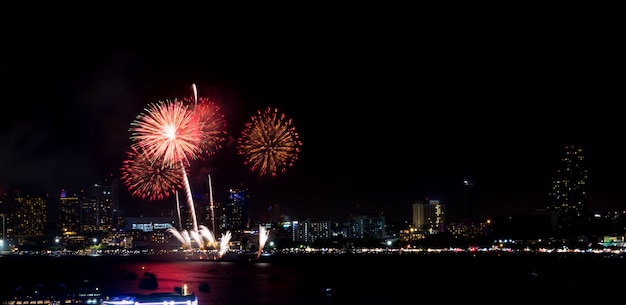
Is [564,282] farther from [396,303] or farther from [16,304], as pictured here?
[16,304]

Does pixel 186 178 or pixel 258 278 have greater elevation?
pixel 186 178

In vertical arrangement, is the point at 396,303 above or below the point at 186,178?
below

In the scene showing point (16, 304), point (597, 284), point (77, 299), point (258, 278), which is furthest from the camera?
point (258, 278)

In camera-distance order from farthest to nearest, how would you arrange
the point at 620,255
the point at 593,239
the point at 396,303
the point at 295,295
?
1. the point at 593,239
2. the point at 620,255
3. the point at 295,295
4. the point at 396,303

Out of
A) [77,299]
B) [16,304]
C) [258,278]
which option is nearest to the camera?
[16,304]

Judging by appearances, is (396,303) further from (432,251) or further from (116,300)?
(432,251)

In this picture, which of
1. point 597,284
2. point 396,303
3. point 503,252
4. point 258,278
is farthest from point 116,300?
point 503,252

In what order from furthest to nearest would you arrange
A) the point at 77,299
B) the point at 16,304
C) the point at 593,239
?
the point at 593,239, the point at 77,299, the point at 16,304

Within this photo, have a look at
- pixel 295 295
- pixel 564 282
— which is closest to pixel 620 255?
pixel 564 282

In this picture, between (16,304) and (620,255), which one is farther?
(620,255)
